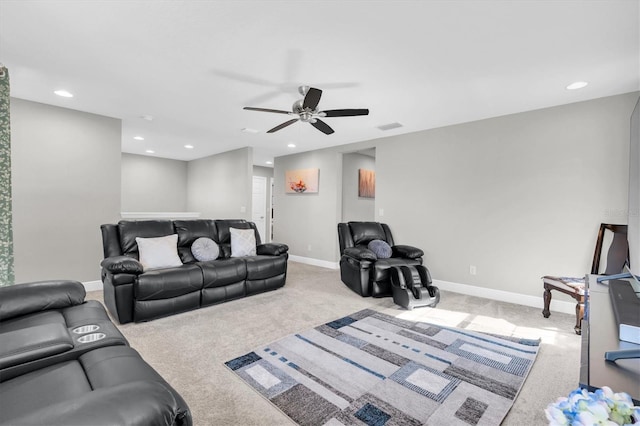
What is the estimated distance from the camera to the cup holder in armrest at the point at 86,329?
1.46 m

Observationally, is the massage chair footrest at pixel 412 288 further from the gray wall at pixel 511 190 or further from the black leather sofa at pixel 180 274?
the black leather sofa at pixel 180 274

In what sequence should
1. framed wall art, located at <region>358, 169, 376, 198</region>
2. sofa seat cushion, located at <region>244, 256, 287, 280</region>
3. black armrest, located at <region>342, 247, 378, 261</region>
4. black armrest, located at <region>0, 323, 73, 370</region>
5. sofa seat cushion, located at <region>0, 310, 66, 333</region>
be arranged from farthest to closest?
1. framed wall art, located at <region>358, 169, 376, 198</region>
2. black armrest, located at <region>342, 247, 378, 261</region>
3. sofa seat cushion, located at <region>244, 256, 287, 280</region>
4. sofa seat cushion, located at <region>0, 310, 66, 333</region>
5. black armrest, located at <region>0, 323, 73, 370</region>

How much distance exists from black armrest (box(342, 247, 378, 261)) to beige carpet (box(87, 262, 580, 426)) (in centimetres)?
53

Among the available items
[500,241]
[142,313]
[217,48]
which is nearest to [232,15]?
[217,48]

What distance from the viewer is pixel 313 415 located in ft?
5.50

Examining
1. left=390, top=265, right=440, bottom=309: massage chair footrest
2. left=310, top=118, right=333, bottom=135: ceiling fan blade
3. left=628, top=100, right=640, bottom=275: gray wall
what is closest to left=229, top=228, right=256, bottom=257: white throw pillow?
left=310, top=118, right=333, bottom=135: ceiling fan blade

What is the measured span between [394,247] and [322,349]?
2.47 metres

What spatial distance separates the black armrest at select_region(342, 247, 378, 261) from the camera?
3.98 metres

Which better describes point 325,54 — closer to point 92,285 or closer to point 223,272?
point 223,272

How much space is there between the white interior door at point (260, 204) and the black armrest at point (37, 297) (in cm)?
668

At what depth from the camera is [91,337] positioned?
1.41 m

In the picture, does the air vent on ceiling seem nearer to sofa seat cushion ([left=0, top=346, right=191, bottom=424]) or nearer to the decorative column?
the decorative column

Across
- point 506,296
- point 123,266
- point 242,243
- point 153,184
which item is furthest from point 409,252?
point 153,184

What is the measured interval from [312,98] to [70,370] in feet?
8.19
